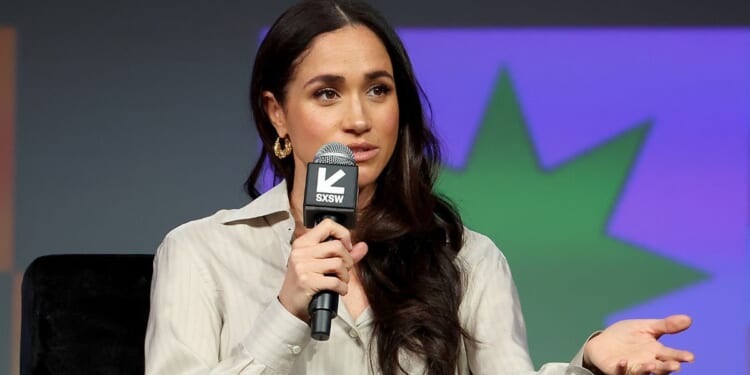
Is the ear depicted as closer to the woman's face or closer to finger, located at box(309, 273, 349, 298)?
the woman's face

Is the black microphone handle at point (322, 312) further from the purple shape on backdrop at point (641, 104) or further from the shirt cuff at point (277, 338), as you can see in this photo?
the purple shape on backdrop at point (641, 104)

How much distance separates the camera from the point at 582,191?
352cm

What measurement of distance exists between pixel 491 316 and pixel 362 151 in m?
0.37

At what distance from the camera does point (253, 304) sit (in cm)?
216

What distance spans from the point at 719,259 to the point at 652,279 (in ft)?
0.65

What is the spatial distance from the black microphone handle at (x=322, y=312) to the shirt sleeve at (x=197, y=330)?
212mm

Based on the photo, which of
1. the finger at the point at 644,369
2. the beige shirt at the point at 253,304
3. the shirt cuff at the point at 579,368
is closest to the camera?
the finger at the point at 644,369

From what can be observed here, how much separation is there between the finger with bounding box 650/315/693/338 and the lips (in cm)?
63

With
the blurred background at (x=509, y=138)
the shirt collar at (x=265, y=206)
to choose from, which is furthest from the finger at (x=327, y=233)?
the blurred background at (x=509, y=138)

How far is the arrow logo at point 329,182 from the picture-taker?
5.43ft

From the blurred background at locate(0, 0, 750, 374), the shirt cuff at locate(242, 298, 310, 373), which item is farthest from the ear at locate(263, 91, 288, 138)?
the blurred background at locate(0, 0, 750, 374)

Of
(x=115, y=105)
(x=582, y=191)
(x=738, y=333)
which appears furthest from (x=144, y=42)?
(x=738, y=333)

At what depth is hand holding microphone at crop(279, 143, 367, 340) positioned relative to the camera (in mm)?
1592

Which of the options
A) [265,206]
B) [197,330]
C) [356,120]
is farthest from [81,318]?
[356,120]
